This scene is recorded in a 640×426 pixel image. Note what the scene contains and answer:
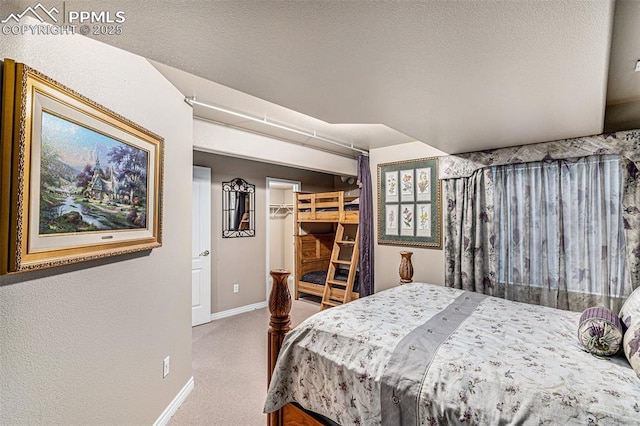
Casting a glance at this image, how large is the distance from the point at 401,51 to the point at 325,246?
4779mm

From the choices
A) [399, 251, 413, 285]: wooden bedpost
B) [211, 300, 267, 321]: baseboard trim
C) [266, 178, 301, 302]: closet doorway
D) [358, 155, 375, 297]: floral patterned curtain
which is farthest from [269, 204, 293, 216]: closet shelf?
[399, 251, 413, 285]: wooden bedpost

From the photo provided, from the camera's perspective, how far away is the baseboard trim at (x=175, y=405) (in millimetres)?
1957

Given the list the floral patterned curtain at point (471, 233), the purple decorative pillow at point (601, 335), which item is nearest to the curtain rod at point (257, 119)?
the floral patterned curtain at point (471, 233)

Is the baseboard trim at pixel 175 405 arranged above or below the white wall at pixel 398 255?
below

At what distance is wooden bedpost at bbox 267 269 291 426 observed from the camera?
1772mm

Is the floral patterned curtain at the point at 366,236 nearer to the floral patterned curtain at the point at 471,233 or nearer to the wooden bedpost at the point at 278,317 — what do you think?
the floral patterned curtain at the point at 471,233

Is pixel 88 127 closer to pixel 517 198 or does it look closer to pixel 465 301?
pixel 465 301

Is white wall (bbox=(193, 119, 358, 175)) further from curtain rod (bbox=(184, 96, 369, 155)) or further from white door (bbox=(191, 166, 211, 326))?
white door (bbox=(191, 166, 211, 326))

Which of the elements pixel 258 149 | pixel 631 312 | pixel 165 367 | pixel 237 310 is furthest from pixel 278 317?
pixel 237 310

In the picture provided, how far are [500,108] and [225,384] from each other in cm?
290

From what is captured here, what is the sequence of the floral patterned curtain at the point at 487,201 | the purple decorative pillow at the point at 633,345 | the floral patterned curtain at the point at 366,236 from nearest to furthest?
1. the purple decorative pillow at the point at 633,345
2. the floral patterned curtain at the point at 487,201
3. the floral patterned curtain at the point at 366,236

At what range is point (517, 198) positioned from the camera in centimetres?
280

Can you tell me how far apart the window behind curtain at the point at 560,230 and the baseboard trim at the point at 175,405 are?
9.51 feet

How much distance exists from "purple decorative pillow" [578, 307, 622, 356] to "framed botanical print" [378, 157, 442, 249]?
1.77m
